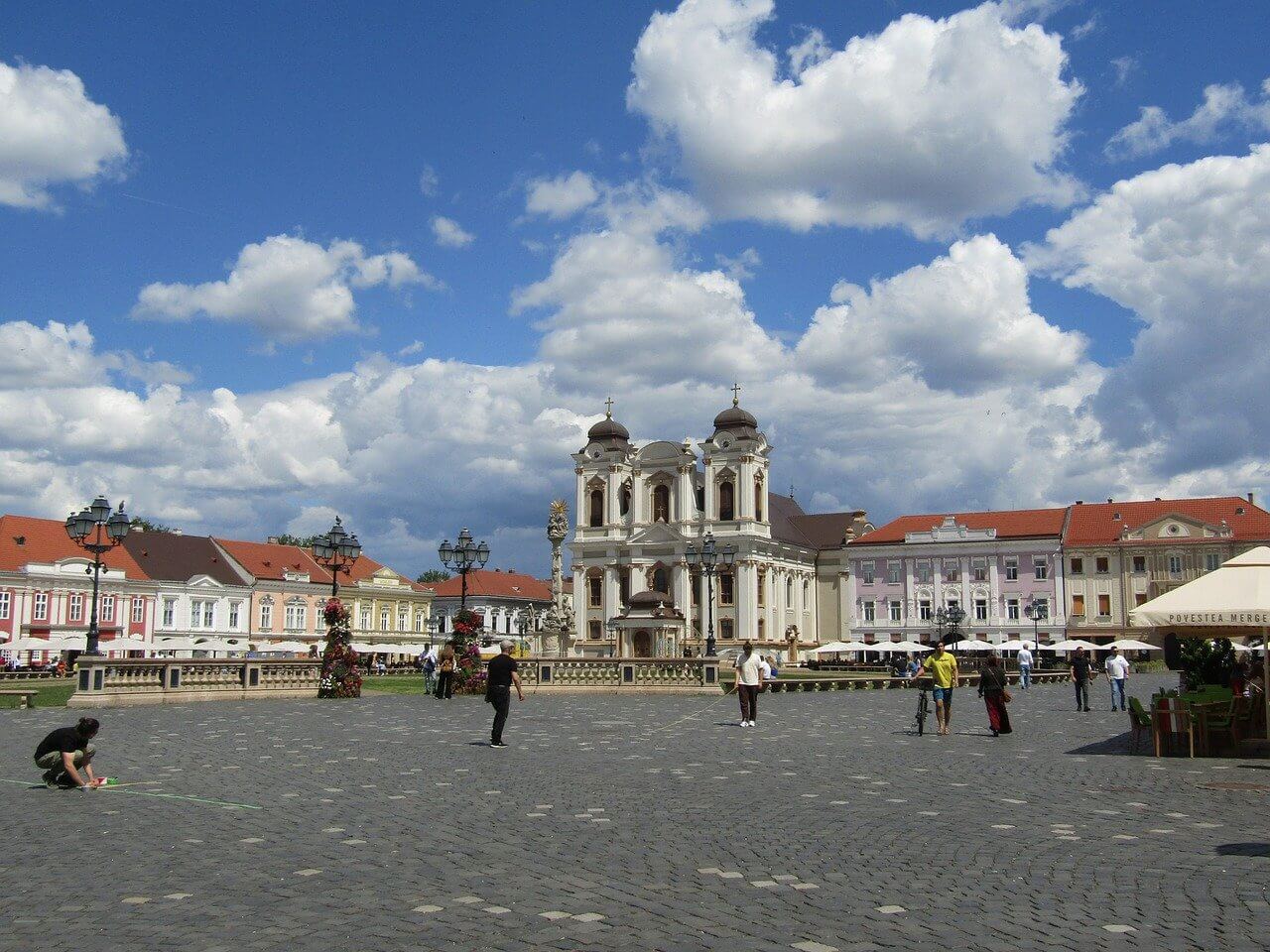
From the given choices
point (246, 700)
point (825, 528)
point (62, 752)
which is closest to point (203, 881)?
point (62, 752)

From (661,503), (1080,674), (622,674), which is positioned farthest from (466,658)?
(661,503)

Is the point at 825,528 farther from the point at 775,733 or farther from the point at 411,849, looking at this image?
the point at 411,849

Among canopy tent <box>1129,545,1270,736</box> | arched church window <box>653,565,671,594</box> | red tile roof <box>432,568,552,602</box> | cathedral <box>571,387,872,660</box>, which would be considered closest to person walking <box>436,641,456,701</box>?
canopy tent <box>1129,545,1270,736</box>

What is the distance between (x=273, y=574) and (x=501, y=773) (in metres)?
87.3

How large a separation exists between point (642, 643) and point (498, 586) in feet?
183

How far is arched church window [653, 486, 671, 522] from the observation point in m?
105

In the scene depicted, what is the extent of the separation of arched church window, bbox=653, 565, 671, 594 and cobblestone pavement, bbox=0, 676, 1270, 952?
267 ft

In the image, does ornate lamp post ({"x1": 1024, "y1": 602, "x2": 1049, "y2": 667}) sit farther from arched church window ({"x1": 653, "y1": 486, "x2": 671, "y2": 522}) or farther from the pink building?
arched church window ({"x1": 653, "y1": 486, "x2": 671, "y2": 522})

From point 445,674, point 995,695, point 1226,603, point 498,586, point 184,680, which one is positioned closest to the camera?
point 1226,603

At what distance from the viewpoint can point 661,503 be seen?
10531 centimetres

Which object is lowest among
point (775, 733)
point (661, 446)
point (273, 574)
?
point (775, 733)

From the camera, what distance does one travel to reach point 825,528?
11456cm

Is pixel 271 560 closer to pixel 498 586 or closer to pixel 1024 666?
pixel 498 586

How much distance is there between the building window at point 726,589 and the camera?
320 feet
